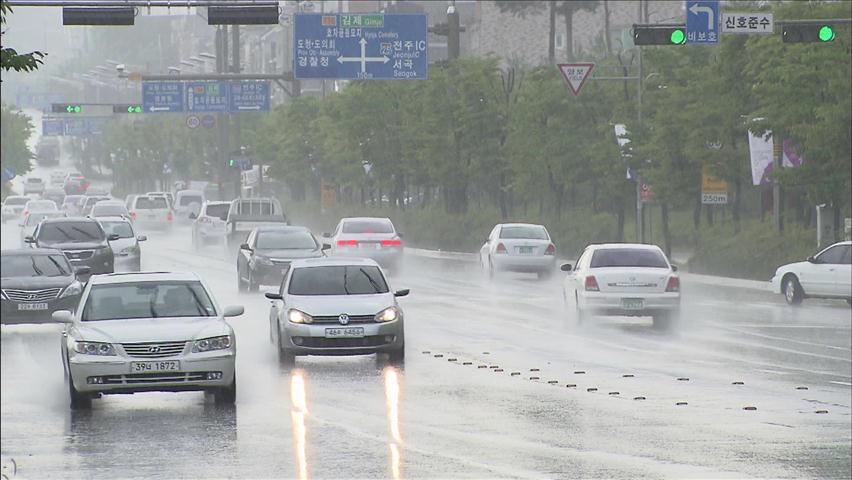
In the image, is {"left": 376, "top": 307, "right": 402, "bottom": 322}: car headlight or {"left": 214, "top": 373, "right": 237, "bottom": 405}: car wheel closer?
{"left": 214, "top": 373, "right": 237, "bottom": 405}: car wheel

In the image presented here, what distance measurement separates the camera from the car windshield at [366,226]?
162 ft

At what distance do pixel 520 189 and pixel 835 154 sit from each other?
78.7ft

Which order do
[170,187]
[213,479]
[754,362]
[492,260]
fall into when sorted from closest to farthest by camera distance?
[213,479], [754,362], [492,260], [170,187]

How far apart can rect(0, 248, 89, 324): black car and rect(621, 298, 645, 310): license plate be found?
9312 millimetres

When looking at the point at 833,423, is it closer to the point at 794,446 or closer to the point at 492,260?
the point at 794,446

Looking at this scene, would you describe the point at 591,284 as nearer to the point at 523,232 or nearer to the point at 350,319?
the point at 350,319

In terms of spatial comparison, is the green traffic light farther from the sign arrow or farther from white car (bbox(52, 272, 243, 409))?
white car (bbox(52, 272, 243, 409))

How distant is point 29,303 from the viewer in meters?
28.7

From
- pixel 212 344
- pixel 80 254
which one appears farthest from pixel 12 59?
pixel 80 254

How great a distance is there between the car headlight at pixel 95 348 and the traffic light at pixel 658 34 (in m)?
16.2

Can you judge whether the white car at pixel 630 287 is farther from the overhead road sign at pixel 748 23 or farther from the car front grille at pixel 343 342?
the car front grille at pixel 343 342

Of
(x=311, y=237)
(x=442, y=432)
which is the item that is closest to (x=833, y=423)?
(x=442, y=432)

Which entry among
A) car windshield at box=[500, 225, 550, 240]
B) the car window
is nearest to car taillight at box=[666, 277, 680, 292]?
the car window

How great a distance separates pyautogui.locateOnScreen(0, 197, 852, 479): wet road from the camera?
573 inches
